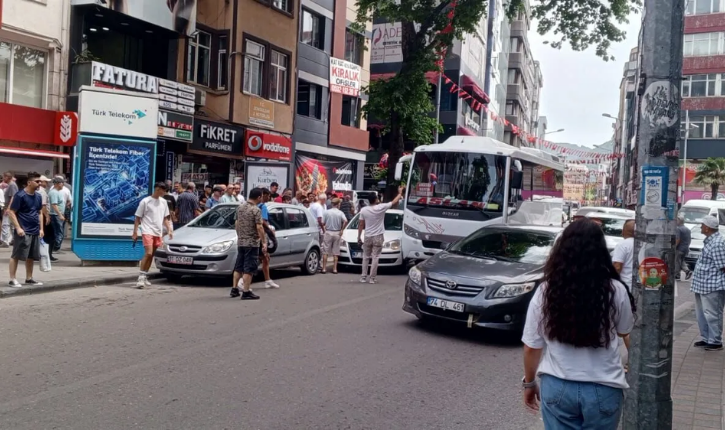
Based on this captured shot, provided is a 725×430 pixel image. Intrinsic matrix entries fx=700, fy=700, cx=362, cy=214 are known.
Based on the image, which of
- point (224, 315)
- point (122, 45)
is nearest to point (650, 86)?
point (224, 315)

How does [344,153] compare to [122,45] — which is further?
[344,153]

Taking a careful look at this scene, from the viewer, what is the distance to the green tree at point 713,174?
49469mm

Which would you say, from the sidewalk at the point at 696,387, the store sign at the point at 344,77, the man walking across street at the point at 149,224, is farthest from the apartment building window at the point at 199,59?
the sidewalk at the point at 696,387

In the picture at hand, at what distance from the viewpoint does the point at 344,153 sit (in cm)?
3366

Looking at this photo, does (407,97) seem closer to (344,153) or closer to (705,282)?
(344,153)

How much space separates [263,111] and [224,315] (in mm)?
17414

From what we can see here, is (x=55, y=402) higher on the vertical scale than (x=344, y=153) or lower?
lower

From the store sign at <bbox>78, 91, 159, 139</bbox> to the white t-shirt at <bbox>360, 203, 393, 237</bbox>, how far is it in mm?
4799

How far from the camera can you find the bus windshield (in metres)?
16.2

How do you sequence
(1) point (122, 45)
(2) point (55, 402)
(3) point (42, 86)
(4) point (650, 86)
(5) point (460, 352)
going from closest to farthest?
(4) point (650, 86) → (2) point (55, 402) → (5) point (460, 352) → (3) point (42, 86) → (1) point (122, 45)

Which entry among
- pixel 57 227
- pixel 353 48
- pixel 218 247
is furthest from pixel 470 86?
pixel 218 247

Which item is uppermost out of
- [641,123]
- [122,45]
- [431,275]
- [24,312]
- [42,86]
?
[122,45]

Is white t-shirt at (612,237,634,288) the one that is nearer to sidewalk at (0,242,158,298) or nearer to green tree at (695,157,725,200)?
sidewalk at (0,242,158,298)

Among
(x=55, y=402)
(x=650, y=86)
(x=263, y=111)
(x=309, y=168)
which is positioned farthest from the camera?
(x=309, y=168)
